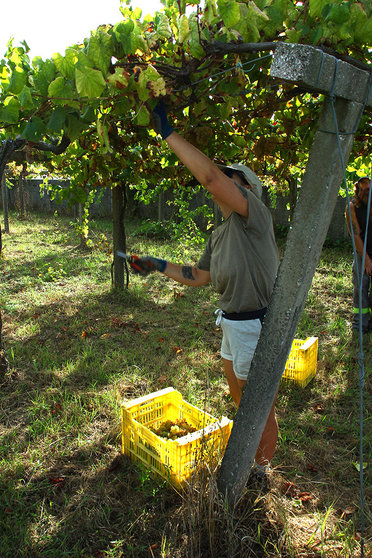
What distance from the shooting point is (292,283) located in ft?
6.29

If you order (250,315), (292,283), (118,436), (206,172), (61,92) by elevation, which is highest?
(61,92)

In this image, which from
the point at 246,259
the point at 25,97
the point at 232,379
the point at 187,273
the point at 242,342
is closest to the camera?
the point at 25,97

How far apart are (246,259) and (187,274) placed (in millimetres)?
547

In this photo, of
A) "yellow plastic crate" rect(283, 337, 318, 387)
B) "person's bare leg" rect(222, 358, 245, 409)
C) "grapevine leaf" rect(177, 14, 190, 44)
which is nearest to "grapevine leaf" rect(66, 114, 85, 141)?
"grapevine leaf" rect(177, 14, 190, 44)

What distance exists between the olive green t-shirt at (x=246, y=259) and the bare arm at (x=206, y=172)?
14cm

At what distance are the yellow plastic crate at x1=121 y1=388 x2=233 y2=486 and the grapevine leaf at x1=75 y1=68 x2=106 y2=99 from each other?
61.8 inches

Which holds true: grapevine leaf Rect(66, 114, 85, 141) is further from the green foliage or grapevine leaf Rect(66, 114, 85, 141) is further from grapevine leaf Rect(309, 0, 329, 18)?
grapevine leaf Rect(309, 0, 329, 18)

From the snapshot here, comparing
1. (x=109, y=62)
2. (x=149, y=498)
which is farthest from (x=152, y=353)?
(x=109, y=62)

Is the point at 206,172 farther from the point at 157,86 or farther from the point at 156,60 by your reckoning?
the point at 156,60

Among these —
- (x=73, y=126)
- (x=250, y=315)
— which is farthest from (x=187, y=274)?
(x=73, y=126)

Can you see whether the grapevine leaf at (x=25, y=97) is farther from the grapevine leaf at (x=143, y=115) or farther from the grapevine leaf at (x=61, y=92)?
the grapevine leaf at (x=143, y=115)

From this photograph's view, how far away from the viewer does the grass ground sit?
218cm

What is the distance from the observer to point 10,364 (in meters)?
4.14

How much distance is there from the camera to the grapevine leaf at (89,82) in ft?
5.41
